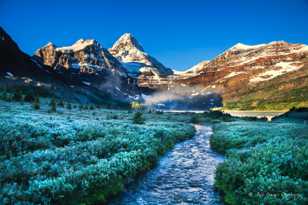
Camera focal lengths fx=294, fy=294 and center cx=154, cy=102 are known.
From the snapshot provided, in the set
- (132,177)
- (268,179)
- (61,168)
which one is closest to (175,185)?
(132,177)

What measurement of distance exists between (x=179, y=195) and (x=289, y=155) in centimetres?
842

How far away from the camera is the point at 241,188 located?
1499cm

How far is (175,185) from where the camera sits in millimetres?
18188

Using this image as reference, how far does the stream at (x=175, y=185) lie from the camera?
15383mm

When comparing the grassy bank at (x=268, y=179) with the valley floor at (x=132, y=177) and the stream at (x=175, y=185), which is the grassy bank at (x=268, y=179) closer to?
the valley floor at (x=132, y=177)

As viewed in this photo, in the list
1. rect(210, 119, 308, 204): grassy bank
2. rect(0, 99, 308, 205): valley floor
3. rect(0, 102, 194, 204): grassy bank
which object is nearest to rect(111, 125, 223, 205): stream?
rect(0, 99, 308, 205): valley floor

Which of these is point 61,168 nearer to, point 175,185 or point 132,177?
point 132,177

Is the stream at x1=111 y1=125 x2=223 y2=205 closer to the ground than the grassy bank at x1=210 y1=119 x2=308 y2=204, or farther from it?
closer to the ground

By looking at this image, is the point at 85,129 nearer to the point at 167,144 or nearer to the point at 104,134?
the point at 104,134

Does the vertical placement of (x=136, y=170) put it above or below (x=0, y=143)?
below

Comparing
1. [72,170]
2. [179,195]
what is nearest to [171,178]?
[179,195]

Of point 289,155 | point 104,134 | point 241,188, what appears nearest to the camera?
point 241,188

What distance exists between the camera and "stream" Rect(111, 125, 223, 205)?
15.4 m

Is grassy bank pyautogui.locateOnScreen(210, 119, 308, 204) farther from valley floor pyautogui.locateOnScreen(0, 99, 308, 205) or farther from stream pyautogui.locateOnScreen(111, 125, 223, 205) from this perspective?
stream pyautogui.locateOnScreen(111, 125, 223, 205)
